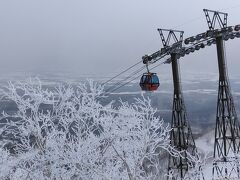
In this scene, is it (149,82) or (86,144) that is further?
(149,82)

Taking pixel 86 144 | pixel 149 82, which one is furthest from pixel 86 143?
pixel 149 82

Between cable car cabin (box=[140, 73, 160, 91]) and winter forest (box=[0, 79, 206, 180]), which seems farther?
cable car cabin (box=[140, 73, 160, 91])

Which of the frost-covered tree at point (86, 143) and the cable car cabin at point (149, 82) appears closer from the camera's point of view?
the frost-covered tree at point (86, 143)

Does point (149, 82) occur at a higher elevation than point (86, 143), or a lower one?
higher

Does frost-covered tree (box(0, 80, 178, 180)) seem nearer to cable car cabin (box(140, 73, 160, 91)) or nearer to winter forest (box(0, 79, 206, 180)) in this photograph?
winter forest (box(0, 79, 206, 180))

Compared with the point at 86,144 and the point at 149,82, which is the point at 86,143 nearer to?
the point at 86,144

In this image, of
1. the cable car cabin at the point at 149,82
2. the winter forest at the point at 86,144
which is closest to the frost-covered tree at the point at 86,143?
the winter forest at the point at 86,144

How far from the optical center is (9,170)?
14602 millimetres

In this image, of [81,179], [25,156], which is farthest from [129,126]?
[25,156]

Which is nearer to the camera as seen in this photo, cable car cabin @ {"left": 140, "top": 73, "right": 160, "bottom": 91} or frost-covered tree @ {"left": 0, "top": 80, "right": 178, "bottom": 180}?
frost-covered tree @ {"left": 0, "top": 80, "right": 178, "bottom": 180}

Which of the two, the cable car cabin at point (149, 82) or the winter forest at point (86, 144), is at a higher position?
the cable car cabin at point (149, 82)

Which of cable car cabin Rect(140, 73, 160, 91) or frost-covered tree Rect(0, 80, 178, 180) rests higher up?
cable car cabin Rect(140, 73, 160, 91)

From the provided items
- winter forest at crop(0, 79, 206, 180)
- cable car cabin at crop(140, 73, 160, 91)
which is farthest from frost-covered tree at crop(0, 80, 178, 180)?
cable car cabin at crop(140, 73, 160, 91)

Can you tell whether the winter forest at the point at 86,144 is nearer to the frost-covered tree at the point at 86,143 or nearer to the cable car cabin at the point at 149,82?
the frost-covered tree at the point at 86,143
